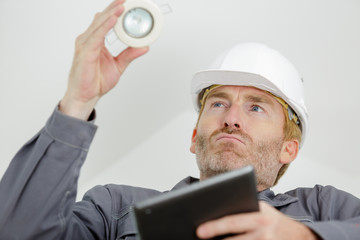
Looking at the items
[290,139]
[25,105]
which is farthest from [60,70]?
[290,139]

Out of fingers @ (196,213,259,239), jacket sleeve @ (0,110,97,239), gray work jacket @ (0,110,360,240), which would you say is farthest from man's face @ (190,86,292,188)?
fingers @ (196,213,259,239)

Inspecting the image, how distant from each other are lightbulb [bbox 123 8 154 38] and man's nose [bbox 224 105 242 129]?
0.61 metres

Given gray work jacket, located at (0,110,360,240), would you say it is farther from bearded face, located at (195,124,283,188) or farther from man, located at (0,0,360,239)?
bearded face, located at (195,124,283,188)

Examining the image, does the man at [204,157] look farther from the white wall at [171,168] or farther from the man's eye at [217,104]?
the white wall at [171,168]

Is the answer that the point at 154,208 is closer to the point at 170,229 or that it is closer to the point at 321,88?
the point at 170,229

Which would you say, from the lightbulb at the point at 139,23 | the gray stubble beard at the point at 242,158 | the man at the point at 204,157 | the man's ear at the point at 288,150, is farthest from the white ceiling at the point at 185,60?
the lightbulb at the point at 139,23

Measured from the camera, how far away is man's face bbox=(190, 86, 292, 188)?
2.04 meters

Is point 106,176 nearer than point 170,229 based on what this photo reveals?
No

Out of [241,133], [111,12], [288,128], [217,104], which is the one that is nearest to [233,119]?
[241,133]

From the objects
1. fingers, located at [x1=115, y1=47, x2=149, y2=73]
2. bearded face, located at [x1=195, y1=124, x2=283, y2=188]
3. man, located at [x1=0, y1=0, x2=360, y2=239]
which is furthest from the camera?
bearded face, located at [x1=195, y1=124, x2=283, y2=188]

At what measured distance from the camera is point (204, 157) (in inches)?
83.2

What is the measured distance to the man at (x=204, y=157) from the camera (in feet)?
4.99

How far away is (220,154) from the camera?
6.73ft

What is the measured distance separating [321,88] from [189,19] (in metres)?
0.83
